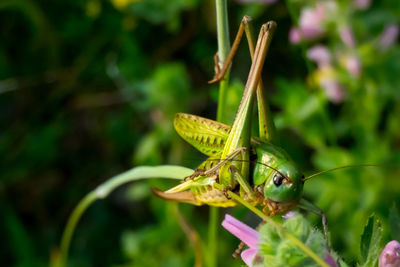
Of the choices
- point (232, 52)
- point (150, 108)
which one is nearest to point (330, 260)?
point (232, 52)

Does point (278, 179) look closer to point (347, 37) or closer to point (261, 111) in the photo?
point (261, 111)

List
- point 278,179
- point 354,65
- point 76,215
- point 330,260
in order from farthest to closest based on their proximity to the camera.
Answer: point 354,65, point 76,215, point 278,179, point 330,260

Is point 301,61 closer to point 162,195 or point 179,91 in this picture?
point 179,91

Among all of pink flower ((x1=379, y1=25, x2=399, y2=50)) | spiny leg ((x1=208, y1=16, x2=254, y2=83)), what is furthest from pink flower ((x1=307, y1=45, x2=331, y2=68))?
spiny leg ((x1=208, y1=16, x2=254, y2=83))

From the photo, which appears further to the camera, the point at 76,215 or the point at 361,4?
the point at 361,4

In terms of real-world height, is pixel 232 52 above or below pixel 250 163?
above
